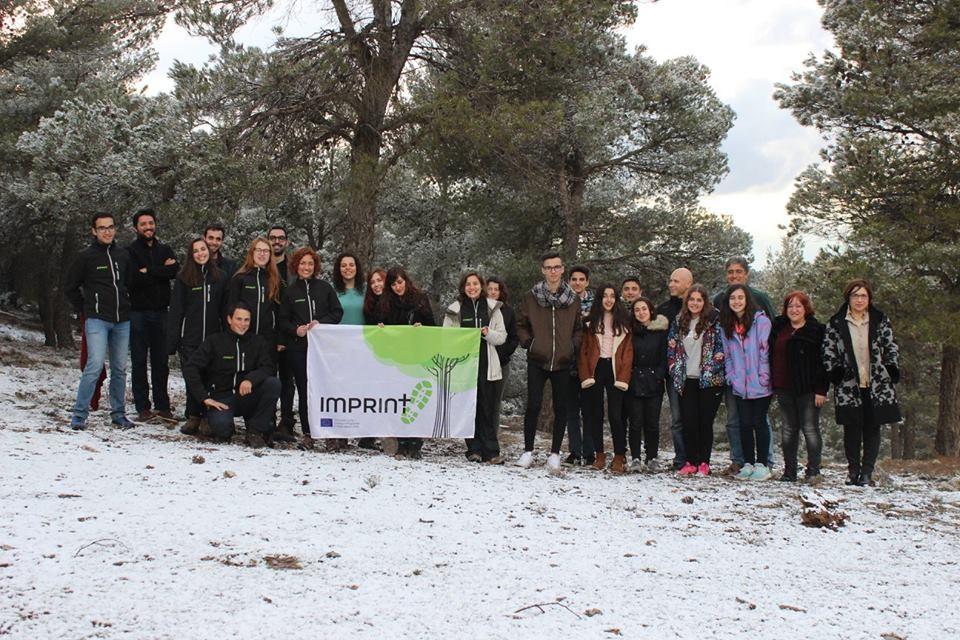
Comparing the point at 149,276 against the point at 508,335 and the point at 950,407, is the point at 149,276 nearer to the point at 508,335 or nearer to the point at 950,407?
the point at 508,335

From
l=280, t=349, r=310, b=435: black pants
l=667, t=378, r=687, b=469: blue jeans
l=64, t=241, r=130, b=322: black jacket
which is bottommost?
l=667, t=378, r=687, b=469: blue jeans

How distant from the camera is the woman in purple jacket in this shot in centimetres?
750

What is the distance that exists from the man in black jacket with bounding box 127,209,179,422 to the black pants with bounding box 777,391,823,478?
6209mm

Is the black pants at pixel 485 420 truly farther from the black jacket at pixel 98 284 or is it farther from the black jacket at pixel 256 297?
the black jacket at pixel 98 284

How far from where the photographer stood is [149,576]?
147 inches

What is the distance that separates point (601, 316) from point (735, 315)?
1.25 m

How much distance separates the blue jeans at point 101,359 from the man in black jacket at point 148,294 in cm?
45

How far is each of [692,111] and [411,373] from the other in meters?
10.3

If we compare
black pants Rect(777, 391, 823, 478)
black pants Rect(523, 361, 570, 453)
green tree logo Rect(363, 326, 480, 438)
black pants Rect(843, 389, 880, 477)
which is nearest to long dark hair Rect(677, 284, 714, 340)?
black pants Rect(777, 391, 823, 478)

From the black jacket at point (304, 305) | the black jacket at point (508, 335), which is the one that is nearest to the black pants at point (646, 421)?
the black jacket at point (508, 335)

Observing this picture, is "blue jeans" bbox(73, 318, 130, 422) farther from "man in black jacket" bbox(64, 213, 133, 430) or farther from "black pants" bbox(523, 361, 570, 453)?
"black pants" bbox(523, 361, 570, 453)

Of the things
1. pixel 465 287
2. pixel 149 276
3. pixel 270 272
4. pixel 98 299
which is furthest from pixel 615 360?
pixel 98 299

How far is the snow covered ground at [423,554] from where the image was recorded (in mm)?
3496

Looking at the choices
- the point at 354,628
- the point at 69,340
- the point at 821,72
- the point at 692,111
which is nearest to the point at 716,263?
the point at 692,111
